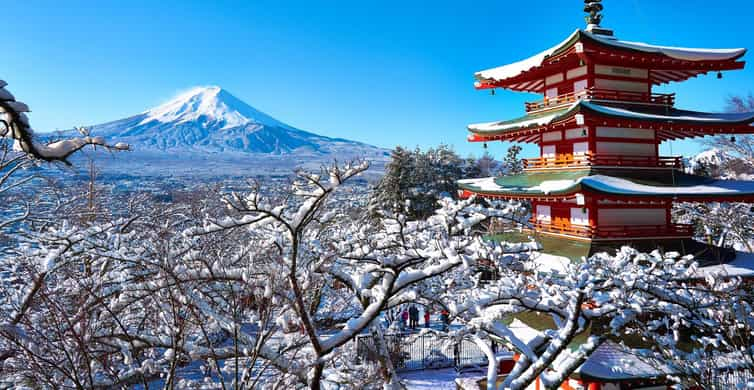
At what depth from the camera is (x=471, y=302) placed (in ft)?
20.3

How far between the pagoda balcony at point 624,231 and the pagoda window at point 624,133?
2330mm

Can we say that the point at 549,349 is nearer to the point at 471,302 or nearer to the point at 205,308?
the point at 471,302

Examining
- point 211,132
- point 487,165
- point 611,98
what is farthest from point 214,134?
point 611,98

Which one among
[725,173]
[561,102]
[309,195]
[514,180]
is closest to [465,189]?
[514,180]

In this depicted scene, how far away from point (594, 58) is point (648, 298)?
19.7 feet

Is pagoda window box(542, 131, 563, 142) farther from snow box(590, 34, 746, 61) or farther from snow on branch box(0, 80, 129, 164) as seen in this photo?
snow on branch box(0, 80, 129, 164)

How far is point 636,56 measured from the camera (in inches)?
393

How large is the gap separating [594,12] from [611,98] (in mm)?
2696

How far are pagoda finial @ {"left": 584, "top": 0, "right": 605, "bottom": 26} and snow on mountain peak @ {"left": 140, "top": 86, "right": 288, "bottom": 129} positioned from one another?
135622 mm

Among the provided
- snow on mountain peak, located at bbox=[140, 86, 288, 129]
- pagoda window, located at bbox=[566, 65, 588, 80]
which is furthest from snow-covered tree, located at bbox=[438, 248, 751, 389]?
snow on mountain peak, located at bbox=[140, 86, 288, 129]

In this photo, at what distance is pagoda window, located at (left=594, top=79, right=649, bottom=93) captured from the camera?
34.6 ft

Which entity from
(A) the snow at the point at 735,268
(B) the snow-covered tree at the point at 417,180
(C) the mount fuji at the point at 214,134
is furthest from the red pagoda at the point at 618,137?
(C) the mount fuji at the point at 214,134

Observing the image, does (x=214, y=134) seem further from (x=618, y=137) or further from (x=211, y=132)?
(x=618, y=137)

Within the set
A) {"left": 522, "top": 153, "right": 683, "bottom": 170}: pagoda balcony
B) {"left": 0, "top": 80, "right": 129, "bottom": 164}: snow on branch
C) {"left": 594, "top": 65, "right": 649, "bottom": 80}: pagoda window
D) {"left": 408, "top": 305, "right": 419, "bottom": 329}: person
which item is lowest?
{"left": 408, "top": 305, "right": 419, "bottom": 329}: person
